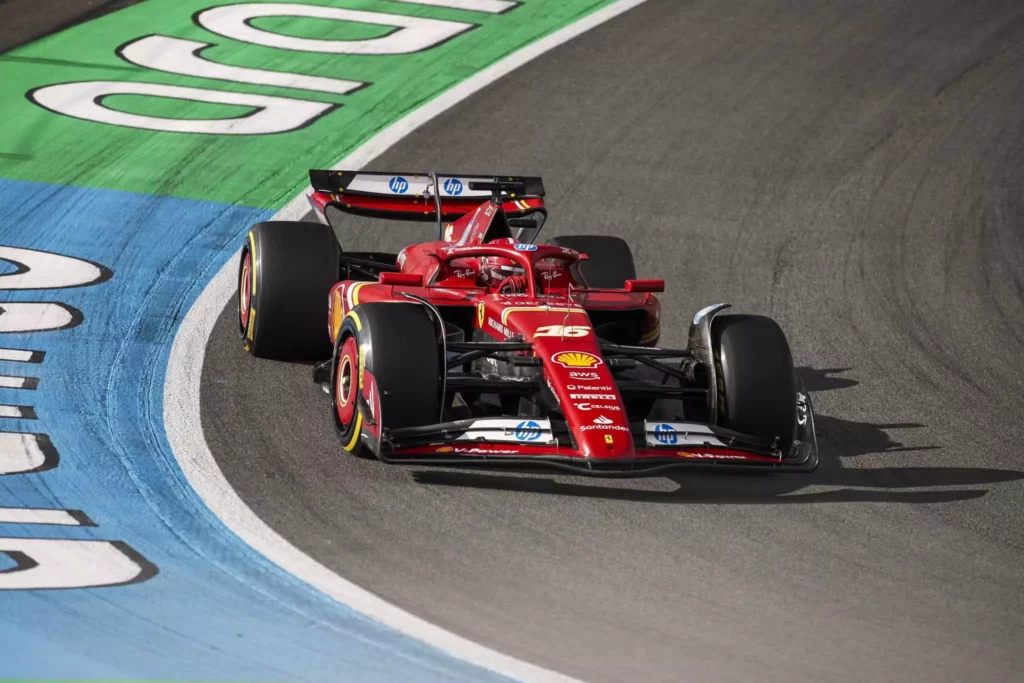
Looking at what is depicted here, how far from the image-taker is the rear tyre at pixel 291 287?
986 cm

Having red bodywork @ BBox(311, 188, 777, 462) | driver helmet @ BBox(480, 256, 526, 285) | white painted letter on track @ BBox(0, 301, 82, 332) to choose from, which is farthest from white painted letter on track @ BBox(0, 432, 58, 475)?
driver helmet @ BBox(480, 256, 526, 285)

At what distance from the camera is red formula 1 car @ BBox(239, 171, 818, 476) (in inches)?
305

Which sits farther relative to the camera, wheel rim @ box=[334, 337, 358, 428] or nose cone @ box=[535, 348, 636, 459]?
wheel rim @ box=[334, 337, 358, 428]

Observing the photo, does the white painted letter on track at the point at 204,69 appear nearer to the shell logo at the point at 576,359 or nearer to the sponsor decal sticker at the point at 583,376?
the shell logo at the point at 576,359

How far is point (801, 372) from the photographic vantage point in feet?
35.9

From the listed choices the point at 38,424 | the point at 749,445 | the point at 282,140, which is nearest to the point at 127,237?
the point at 282,140

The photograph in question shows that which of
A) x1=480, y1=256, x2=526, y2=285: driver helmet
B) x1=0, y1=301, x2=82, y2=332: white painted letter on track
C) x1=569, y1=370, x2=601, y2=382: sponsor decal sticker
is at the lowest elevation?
x1=0, y1=301, x2=82, y2=332: white painted letter on track

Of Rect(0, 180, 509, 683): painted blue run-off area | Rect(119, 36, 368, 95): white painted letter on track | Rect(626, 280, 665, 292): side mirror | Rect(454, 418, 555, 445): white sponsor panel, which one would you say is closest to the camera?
Rect(0, 180, 509, 683): painted blue run-off area

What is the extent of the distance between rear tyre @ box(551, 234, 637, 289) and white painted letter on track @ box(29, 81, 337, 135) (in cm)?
Answer: 542

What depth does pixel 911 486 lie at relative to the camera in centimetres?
855

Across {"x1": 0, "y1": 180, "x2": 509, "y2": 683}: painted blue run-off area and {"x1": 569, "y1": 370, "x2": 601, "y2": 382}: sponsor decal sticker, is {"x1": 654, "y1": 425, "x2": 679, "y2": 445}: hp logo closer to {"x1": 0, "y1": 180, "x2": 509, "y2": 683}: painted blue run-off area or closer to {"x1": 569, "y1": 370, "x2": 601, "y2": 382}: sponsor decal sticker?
{"x1": 569, "y1": 370, "x2": 601, "y2": 382}: sponsor decal sticker

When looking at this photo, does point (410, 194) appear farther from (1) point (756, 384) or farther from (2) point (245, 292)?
(1) point (756, 384)

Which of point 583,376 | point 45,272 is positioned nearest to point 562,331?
point 583,376

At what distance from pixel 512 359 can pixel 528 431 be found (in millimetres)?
731
